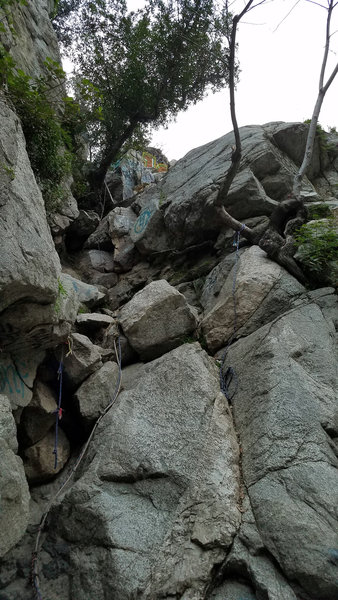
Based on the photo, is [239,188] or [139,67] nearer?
[239,188]

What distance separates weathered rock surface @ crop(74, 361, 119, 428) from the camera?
5.88 meters

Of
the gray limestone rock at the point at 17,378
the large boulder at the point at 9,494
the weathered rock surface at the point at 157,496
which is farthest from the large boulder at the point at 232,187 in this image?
the large boulder at the point at 9,494

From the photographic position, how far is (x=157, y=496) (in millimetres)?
4570

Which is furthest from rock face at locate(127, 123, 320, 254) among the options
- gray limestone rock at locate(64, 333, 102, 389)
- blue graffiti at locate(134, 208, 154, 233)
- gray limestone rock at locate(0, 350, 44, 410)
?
gray limestone rock at locate(0, 350, 44, 410)

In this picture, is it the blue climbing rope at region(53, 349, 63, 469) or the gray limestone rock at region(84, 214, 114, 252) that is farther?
the gray limestone rock at region(84, 214, 114, 252)

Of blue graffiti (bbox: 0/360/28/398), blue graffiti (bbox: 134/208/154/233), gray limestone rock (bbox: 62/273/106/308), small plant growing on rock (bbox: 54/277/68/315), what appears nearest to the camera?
blue graffiti (bbox: 0/360/28/398)

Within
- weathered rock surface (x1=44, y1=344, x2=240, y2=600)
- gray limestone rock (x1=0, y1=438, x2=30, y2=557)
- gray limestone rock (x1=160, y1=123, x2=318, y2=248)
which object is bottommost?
weathered rock surface (x1=44, y1=344, x2=240, y2=600)

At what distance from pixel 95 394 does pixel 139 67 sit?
1362cm

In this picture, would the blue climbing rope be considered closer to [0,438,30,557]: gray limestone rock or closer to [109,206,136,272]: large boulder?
[0,438,30,557]: gray limestone rock

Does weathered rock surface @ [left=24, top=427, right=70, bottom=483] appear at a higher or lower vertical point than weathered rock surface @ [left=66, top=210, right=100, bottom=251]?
lower

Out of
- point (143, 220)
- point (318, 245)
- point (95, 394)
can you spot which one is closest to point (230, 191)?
point (143, 220)

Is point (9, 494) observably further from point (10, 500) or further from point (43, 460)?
point (43, 460)

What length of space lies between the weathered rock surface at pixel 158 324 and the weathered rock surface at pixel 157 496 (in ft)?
3.92

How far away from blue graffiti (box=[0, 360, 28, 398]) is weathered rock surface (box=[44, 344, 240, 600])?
1.37m
